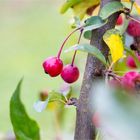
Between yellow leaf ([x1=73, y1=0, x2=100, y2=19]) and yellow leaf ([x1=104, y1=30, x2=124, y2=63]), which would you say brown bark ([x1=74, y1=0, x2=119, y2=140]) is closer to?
yellow leaf ([x1=104, y1=30, x2=124, y2=63])

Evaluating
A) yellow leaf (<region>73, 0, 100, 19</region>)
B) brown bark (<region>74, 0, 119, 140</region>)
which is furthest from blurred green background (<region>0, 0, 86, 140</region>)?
brown bark (<region>74, 0, 119, 140</region>)

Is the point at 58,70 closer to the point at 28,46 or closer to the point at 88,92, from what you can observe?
the point at 88,92

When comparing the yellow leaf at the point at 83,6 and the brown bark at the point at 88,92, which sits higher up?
the yellow leaf at the point at 83,6

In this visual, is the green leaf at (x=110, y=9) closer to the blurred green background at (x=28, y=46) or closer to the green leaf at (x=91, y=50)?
the green leaf at (x=91, y=50)

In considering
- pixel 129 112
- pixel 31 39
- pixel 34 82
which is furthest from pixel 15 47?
pixel 129 112

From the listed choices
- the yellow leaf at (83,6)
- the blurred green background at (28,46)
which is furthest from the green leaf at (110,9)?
the blurred green background at (28,46)

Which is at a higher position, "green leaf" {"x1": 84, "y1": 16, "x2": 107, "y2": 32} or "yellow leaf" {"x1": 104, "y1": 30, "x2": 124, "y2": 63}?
"green leaf" {"x1": 84, "y1": 16, "x2": 107, "y2": 32}

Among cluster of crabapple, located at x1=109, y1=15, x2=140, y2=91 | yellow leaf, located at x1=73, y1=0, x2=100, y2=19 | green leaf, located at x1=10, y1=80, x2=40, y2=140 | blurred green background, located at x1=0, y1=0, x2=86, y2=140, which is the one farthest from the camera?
blurred green background, located at x1=0, y1=0, x2=86, y2=140

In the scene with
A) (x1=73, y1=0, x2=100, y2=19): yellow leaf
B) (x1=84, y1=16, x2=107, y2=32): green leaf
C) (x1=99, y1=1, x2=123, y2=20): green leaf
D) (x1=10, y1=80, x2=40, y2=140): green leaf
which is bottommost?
(x1=10, y1=80, x2=40, y2=140): green leaf
